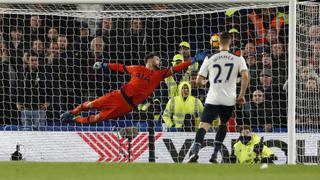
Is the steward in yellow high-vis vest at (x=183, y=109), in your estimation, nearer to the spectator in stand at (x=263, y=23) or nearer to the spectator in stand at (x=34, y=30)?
the spectator in stand at (x=263, y=23)

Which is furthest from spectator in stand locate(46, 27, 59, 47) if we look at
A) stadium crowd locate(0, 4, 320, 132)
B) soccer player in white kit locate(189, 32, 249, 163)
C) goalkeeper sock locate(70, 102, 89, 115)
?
soccer player in white kit locate(189, 32, 249, 163)

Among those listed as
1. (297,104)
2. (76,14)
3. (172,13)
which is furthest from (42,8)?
(297,104)

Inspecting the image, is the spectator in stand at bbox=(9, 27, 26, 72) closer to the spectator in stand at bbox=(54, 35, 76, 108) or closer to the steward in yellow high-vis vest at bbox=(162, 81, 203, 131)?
the spectator in stand at bbox=(54, 35, 76, 108)

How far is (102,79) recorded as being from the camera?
16.6 metres

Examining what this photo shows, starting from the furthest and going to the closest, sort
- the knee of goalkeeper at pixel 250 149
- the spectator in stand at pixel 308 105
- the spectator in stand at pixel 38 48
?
1. the spectator in stand at pixel 38 48
2. the knee of goalkeeper at pixel 250 149
3. the spectator in stand at pixel 308 105

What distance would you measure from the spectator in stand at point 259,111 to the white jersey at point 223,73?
3.06m

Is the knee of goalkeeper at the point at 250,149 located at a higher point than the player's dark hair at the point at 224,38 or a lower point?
lower

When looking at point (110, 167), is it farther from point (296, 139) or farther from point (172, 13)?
point (172, 13)

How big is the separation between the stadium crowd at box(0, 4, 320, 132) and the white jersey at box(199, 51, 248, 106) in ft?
Result: 9.30

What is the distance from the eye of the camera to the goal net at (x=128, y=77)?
605 inches

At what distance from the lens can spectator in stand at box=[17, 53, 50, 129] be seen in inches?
630

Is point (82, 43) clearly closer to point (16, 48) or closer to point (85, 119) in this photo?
point (16, 48)

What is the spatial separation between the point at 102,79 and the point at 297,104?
138 inches

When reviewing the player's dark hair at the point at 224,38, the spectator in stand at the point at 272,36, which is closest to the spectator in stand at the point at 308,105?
the spectator in stand at the point at 272,36
